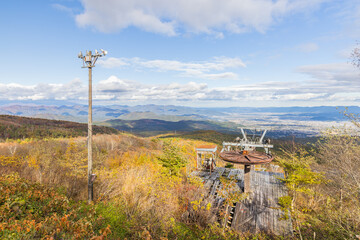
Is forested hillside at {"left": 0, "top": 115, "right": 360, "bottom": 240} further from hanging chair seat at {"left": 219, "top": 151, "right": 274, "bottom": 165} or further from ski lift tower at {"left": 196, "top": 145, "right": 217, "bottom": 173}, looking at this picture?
ski lift tower at {"left": 196, "top": 145, "right": 217, "bottom": 173}

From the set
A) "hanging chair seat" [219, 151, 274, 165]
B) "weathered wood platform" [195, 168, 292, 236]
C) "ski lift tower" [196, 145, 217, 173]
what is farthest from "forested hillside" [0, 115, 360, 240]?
"ski lift tower" [196, 145, 217, 173]

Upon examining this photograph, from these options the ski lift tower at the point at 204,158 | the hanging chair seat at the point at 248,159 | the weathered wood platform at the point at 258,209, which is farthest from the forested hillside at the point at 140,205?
the ski lift tower at the point at 204,158

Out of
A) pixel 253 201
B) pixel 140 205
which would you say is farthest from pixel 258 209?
pixel 140 205

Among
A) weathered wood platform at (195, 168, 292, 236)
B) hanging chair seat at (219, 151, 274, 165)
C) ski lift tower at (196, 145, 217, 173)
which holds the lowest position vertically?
weathered wood platform at (195, 168, 292, 236)

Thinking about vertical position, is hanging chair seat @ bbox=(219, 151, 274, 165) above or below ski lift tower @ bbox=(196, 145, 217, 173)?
above

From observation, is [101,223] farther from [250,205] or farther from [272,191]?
[272,191]

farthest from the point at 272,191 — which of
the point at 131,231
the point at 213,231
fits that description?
the point at 131,231

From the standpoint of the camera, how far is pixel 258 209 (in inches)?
381

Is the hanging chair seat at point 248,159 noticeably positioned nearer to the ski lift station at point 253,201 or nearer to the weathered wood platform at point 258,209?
the ski lift station at point 253,201

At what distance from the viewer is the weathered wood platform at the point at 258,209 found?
8.63 metres

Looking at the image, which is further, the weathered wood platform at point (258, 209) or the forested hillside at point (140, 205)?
the weathered wood platform at point (258, 209)

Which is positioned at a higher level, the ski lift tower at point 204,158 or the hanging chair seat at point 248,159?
the hanging chair seat at point 248,159

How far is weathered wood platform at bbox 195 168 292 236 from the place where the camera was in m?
8.63

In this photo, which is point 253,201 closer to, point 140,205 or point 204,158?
point 204,158
